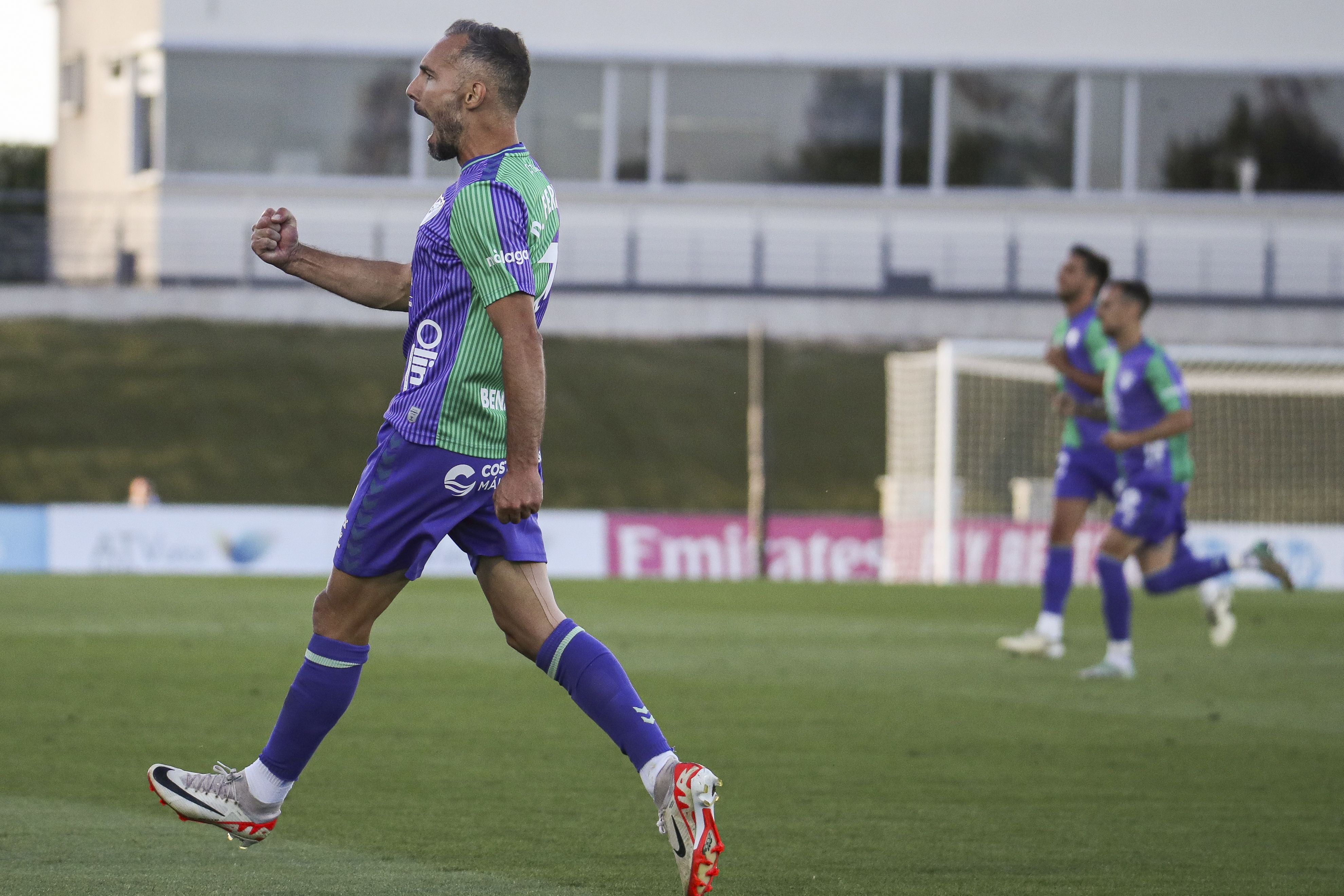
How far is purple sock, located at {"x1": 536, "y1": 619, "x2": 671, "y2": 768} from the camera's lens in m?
4.70

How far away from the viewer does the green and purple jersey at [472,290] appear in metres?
4.59

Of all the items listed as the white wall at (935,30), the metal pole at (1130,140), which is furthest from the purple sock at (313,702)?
the metal pole at (1130,140)

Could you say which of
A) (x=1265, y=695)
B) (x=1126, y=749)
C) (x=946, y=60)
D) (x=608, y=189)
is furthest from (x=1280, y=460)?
(x=1126, y=749)

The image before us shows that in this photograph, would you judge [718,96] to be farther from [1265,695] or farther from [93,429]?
[1265,695]

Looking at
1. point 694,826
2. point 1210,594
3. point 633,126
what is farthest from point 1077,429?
point 633,126

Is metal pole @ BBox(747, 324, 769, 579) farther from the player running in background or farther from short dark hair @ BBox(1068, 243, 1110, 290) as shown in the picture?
the player running in background

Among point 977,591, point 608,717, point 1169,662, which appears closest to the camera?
point 608,717

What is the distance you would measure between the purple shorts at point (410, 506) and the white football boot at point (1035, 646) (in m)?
7.49

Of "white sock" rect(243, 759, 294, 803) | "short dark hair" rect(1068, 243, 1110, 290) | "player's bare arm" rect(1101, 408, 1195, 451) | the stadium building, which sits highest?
the stadium building

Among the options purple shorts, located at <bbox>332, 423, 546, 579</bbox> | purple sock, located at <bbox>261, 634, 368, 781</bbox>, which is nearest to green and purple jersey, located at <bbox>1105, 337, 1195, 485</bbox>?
purple shorts, located at <bbox>332, 423, 546, 579</bbox>

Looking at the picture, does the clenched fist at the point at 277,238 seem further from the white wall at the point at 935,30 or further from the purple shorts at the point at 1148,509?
the white wall at the point at 935,30

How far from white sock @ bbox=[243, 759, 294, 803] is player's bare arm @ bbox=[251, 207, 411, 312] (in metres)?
1.26

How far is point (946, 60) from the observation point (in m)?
34.6

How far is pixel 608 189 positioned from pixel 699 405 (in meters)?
4.27
